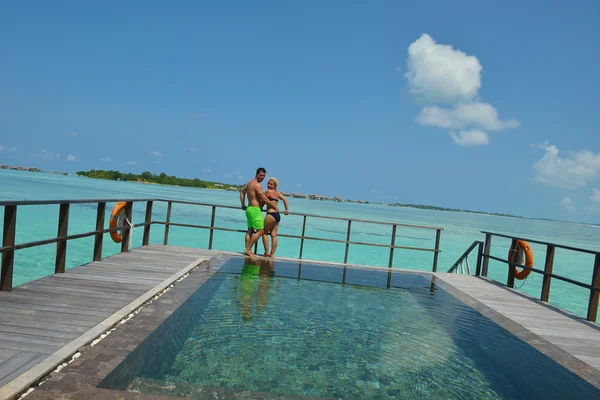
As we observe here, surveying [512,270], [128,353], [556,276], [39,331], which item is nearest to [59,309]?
[39,331]

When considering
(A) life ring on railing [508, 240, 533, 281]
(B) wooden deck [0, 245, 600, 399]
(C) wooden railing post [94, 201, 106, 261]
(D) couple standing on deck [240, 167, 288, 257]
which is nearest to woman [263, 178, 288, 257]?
(D) couple standing on deck [240, 167, 288, 257]

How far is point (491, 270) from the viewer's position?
2231 cm

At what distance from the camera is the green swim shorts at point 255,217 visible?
7371 mm

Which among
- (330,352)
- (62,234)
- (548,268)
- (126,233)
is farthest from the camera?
(126,233)

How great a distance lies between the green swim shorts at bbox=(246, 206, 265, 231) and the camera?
7371mm

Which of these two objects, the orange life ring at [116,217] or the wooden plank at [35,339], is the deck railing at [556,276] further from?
the orange life ring at [116,217]

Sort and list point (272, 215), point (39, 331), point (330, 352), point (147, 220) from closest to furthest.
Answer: point (39, 331)
point (330, 352)
point (272, 215)
point (147, 220)

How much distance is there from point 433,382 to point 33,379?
238 cm

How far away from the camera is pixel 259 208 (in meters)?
7.43

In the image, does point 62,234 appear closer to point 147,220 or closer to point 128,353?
point 128,353

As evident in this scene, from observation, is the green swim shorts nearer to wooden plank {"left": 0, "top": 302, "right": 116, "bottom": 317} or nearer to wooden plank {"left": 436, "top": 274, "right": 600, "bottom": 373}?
wooden plank {"left": 436, "top": 274, "right": 600, "bottom": 373}

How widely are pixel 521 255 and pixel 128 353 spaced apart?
6220 millimetres

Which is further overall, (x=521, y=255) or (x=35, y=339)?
(x=521, y=255)

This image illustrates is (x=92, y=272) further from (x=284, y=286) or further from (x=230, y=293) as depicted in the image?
(x=284, y=286)
